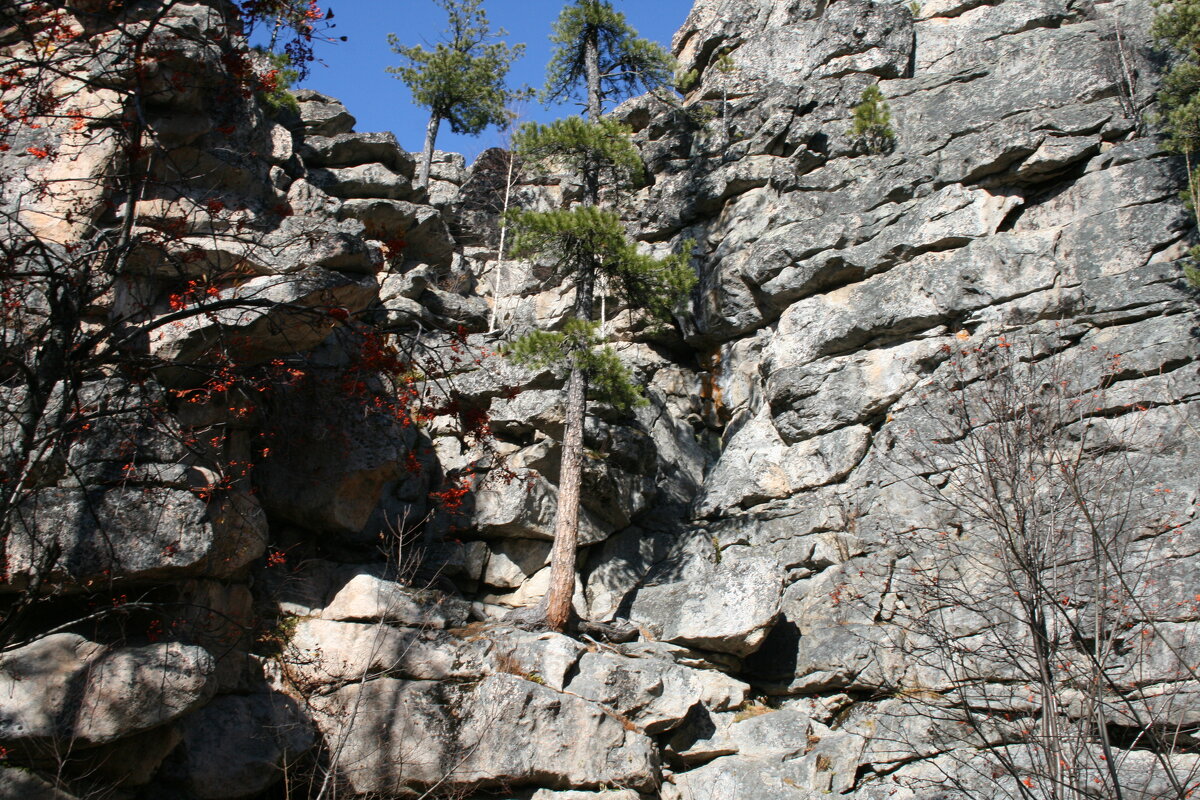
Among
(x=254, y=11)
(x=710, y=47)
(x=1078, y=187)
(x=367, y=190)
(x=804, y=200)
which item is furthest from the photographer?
(x=710, y=47)

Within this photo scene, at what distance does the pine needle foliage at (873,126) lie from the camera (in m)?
17.1

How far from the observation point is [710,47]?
22.0 m

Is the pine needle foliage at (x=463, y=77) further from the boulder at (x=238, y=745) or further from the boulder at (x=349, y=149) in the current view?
the boulder at (x=238, y=745)

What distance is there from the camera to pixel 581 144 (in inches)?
603

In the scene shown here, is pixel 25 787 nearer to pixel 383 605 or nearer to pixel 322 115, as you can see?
pixel 383 605

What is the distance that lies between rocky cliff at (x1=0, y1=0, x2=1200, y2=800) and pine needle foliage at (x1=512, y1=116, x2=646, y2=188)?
3.42m

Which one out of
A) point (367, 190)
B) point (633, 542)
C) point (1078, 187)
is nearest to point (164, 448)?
point (633, 542)

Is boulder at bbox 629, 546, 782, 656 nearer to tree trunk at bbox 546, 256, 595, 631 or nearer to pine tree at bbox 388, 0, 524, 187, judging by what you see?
tree trunk at bbox 546, 256, 595, 631

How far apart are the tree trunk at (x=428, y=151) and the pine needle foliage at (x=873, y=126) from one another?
38.0 feet

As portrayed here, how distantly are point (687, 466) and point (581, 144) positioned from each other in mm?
6728

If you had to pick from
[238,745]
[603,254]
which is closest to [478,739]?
[238,745]

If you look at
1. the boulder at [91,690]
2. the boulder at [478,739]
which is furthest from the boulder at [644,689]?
the boulder at [91,690]

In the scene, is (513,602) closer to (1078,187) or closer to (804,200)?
(804,200)

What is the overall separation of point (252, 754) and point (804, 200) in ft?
46.1
